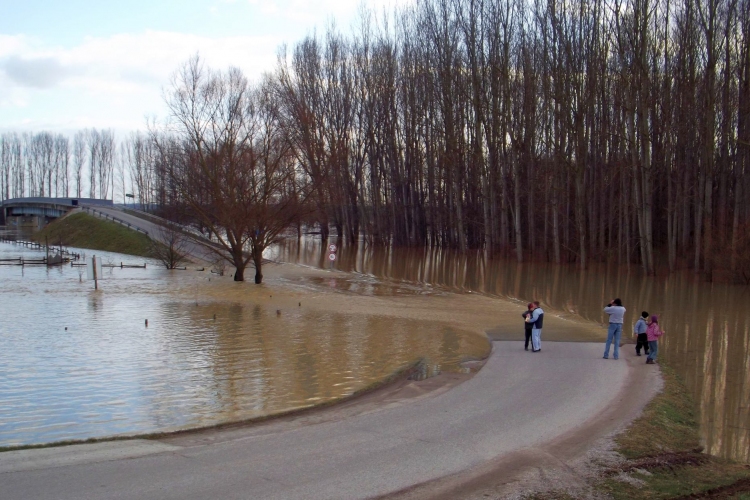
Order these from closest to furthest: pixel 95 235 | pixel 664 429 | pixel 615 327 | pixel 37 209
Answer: pixel 664 429, pixel 615 327, pixel 95 235, pixel 37 209

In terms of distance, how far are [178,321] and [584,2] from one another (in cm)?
3549

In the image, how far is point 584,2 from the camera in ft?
152

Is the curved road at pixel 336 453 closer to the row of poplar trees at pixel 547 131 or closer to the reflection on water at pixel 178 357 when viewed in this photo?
the reflection on water at pixel 178 357

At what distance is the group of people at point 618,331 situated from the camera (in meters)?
16.5

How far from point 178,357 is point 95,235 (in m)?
65.3

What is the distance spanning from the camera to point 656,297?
104 feet

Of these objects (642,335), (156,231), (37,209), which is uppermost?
(37,209)

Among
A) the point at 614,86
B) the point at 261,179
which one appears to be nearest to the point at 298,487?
the point at 261,179

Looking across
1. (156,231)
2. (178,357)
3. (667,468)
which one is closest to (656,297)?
(178,357)

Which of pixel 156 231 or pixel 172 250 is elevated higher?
pixel 156 231

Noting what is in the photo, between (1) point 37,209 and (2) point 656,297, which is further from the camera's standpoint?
(1) point 37,209

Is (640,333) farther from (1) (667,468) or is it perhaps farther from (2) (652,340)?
(1) (667,468)

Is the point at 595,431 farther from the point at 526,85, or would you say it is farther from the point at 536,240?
the point at 536,240

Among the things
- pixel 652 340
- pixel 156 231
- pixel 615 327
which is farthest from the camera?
pixel 156 231
